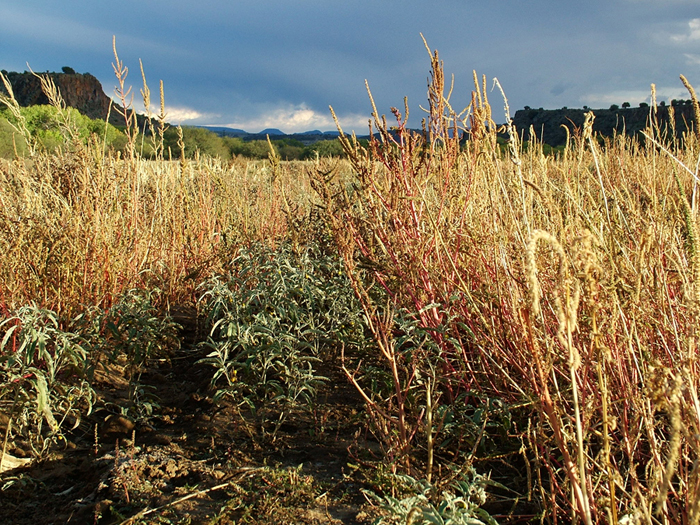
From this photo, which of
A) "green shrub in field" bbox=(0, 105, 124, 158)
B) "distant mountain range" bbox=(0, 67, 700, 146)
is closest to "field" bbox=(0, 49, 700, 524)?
"green shrub in field" bbox=(0, 105, 124, 158)

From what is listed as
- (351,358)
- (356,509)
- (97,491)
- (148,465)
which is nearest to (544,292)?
(356,509)

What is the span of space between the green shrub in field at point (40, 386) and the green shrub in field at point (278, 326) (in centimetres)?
65

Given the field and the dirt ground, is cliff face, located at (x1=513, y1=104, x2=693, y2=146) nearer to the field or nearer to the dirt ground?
the field

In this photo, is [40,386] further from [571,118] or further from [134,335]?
[571,118]

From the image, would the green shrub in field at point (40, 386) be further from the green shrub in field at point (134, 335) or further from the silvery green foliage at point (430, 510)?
the silvery green foliage at point (430, 510)

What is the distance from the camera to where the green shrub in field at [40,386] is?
2156 millimetres

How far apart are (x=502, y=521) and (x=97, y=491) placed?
1469mm

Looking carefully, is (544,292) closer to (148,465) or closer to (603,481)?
(603,481)

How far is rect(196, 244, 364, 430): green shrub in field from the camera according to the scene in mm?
2461

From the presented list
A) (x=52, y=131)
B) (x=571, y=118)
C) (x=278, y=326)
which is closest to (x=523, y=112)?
(x=571, y=118)

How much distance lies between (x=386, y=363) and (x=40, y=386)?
1.60 m

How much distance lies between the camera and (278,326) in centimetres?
286

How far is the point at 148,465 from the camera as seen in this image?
1970 millimetres

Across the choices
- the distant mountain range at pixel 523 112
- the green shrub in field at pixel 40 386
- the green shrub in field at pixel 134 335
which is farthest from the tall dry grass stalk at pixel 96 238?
the distant mountain range at pixel 523 112
